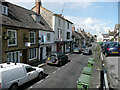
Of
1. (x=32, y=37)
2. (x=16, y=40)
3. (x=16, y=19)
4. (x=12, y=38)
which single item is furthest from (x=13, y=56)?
(x=16, y=19)

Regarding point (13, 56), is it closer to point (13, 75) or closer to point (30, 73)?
point (30, 73)

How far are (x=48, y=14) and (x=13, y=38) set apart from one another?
40.8ft

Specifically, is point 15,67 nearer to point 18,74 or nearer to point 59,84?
point 18,74

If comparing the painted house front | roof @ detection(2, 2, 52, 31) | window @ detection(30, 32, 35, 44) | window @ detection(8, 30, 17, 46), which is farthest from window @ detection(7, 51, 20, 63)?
roof @ detection(2, 2, 52, 31)

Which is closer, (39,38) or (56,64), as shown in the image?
(56,64)

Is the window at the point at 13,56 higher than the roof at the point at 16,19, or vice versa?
the roof at the point at 16,19

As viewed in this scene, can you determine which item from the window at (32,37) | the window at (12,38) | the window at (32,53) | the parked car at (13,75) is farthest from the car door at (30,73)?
the window at (32,37)

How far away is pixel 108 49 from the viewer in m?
14.2

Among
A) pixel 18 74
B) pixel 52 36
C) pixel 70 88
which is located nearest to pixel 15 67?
pixel 18 74

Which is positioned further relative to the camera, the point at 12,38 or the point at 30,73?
the point at 12,38

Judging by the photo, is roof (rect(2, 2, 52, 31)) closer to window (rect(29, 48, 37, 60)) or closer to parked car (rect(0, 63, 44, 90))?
window (rect(29, 48, 37, 60))

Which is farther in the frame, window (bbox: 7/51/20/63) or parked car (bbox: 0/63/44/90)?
window (bbox: 7/51/20/63)

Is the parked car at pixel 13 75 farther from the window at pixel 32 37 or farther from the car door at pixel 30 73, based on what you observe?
the window at pixel 32 37

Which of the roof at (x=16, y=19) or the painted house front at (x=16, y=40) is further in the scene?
the roof at (x=16, y=19)
